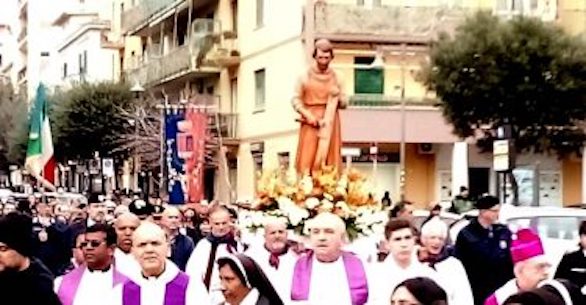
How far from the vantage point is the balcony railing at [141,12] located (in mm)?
56050

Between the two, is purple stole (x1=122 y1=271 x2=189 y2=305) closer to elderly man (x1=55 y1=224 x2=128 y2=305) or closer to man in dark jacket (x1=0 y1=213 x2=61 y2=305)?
elderly man (x1=55 y1=224 x2=128 y2=305)

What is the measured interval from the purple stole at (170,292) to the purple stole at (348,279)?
1612 millimetres

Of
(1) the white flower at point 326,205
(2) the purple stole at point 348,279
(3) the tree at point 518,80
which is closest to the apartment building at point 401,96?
(3) the tree at point 518,80

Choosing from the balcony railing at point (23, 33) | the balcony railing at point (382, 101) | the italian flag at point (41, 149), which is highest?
the balcony railing at point (23, 33)

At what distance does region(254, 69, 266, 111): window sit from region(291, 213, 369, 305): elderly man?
1351 inches

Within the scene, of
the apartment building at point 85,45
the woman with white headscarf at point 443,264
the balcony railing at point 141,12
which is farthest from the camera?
the apartment building at point 85,45

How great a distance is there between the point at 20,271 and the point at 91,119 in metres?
51.2

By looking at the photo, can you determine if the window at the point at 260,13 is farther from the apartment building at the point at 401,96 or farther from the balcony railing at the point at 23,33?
the balcony railing at the point at 23,33

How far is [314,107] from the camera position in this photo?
49.2ft

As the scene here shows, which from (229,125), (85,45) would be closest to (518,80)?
(229,125)

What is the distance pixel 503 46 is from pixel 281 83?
30.0 feet

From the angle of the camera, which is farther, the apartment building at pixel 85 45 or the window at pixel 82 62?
the window at pixel 82 62

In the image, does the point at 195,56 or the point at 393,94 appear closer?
the point at 393,94

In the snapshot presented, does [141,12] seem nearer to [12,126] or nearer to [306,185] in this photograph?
[12,126]
